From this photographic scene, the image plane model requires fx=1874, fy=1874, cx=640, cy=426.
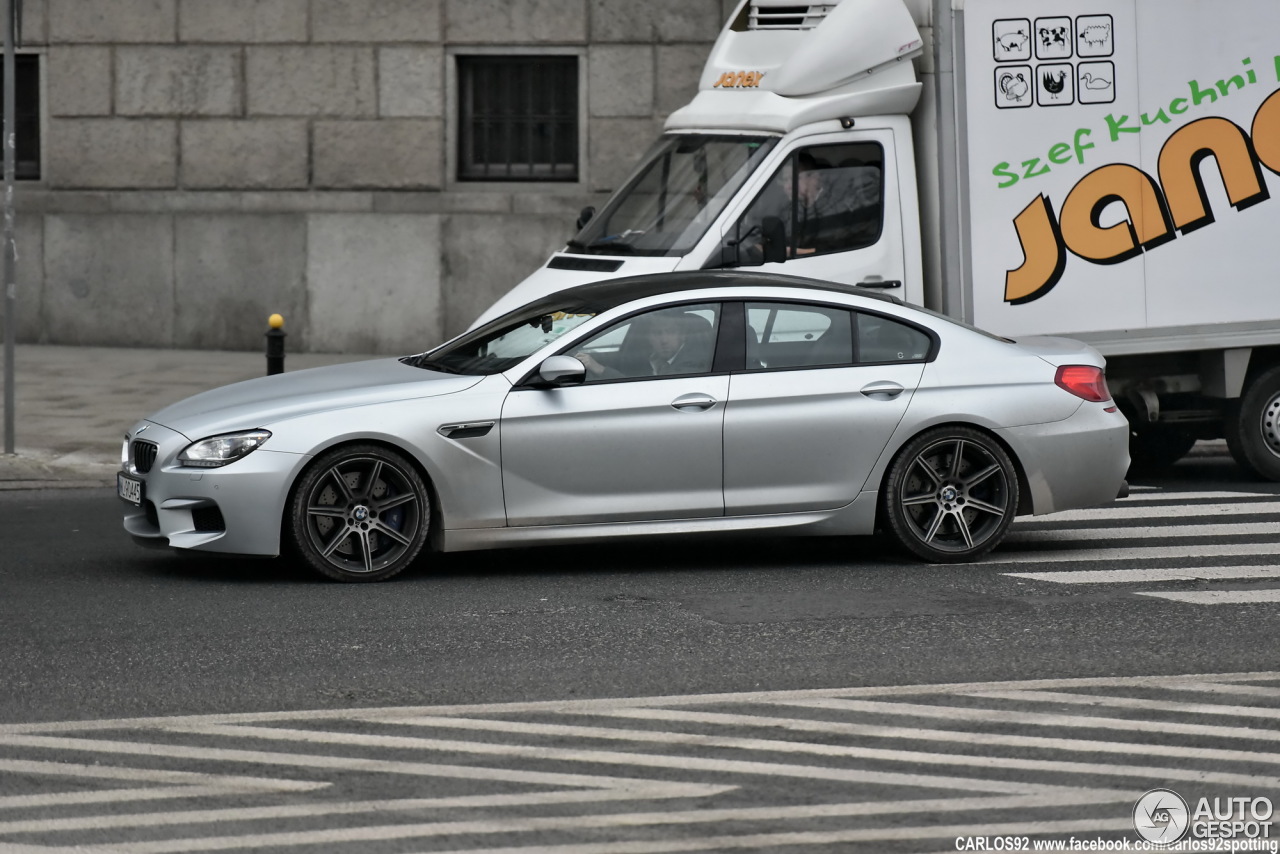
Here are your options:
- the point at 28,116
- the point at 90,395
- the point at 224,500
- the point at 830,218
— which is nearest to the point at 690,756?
the point at 224,500

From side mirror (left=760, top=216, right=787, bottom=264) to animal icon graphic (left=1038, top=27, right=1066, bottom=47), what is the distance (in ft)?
6.35

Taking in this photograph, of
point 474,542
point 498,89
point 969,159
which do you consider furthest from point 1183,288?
point 498,89

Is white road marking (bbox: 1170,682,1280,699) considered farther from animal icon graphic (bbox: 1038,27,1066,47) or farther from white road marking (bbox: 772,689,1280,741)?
animal icon graphic (bbox: 1038,27,1066,47)

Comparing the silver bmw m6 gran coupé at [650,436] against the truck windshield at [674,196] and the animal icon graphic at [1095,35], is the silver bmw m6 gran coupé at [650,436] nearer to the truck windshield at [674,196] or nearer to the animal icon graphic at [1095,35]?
the truck windshield at [674,196]

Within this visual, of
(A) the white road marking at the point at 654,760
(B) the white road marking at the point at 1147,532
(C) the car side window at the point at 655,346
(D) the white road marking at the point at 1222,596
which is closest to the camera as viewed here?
(A) the white road marking at the point at 654,760

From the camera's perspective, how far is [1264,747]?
5926 millimetres

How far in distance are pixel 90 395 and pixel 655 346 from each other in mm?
8283

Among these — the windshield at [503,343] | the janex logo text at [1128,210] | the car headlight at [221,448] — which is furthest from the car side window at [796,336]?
the janex logo text at [1128,210]

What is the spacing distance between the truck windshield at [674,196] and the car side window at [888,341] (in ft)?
7.49

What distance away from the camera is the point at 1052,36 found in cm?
1138

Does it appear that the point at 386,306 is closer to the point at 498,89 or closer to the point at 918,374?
the point at 498,89

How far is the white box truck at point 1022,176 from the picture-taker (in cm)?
1140
